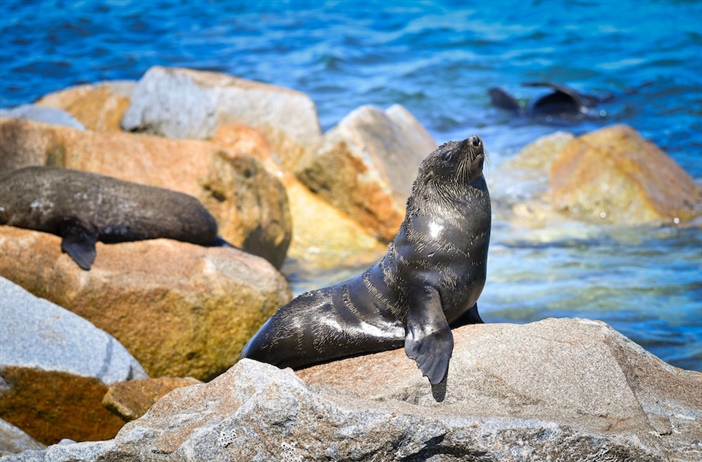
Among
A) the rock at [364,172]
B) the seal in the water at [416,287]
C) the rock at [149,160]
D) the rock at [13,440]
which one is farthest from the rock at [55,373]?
the rock at [364,172]

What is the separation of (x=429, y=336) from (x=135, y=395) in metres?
2.23

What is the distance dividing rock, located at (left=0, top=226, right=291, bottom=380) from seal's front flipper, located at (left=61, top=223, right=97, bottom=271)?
6 centimetres

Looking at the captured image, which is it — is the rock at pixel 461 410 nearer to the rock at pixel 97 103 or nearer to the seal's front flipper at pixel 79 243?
the seal's front flipper at pixel 79 243

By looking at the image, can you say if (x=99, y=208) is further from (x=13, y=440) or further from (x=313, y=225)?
(x=313, y=225)

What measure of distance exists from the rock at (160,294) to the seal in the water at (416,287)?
1.87 meters

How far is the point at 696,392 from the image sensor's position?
529 centimetres

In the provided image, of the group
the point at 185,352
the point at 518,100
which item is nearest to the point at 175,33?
the point at 518,100

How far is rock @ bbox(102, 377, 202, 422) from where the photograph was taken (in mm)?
6070

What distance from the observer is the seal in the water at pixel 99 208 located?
859 centimetres

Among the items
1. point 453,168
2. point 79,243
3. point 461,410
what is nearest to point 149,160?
point 79,243

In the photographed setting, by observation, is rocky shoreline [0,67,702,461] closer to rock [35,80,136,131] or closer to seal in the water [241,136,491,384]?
rock [35,80,136,131]

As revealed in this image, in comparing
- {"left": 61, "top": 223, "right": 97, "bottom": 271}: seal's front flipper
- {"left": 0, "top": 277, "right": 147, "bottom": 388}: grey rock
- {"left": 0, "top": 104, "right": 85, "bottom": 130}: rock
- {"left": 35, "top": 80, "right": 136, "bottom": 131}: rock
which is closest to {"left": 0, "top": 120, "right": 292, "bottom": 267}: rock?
{"left": 61, "top": 223, "right": 97, "bottom": 271}: seal's front flipper

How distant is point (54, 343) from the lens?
6473mm

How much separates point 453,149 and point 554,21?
18.7 metres
